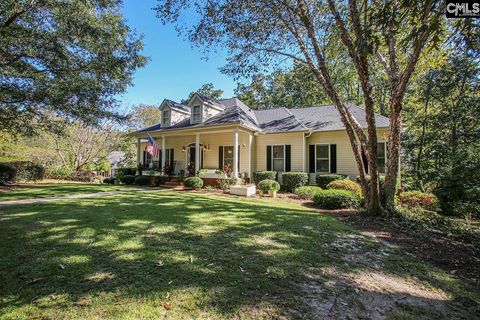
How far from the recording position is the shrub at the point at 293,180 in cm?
1377

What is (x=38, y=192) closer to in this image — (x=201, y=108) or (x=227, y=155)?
(x=201, y=108)

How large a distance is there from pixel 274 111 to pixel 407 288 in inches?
643

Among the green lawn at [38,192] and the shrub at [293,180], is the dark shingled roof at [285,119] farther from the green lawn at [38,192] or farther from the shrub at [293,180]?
the green lawn at [38,192]

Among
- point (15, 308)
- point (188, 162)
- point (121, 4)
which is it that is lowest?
point (15, 308)

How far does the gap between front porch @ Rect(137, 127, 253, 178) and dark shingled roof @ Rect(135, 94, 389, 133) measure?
79cm

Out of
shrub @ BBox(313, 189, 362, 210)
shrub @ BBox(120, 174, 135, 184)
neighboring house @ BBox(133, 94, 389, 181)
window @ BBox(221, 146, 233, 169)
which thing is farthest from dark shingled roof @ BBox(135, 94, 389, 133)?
shrub @ BBox(313, 189, 362, 210)

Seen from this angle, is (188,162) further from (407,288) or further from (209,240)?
(407,288)

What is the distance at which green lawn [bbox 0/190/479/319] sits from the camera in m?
2.38

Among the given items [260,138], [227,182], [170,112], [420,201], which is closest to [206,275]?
[227,182]

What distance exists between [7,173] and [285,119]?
1670cm

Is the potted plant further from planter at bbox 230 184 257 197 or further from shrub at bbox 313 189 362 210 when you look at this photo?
shrub at bbox 313 189 362 210

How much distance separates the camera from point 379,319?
230 centimetres

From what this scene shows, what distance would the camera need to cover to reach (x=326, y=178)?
13.5m

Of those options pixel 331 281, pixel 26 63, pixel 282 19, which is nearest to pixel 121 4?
pixel 26 63
